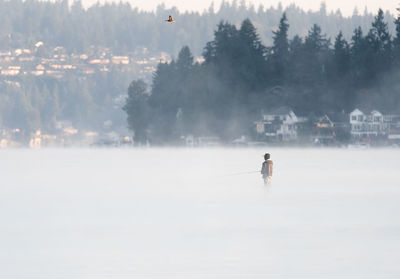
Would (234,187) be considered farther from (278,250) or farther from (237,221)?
(278,250)

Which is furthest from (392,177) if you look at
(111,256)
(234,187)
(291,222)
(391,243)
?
(111,256)

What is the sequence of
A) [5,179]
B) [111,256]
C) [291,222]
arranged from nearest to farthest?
[111,256]
[291,222]
[5,179]

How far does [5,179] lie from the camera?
7169 cm

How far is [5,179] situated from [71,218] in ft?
111

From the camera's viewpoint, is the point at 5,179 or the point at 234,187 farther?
the point at 5,179

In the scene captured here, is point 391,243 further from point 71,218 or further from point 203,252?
point 71,218

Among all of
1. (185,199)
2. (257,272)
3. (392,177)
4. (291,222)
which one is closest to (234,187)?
(185,199)

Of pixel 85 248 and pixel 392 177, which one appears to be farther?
pixel 392 177

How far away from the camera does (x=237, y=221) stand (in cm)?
3766

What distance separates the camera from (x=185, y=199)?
4931cm

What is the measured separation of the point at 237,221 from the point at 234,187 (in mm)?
21572

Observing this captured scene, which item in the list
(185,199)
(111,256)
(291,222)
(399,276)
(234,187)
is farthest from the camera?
(234,187)

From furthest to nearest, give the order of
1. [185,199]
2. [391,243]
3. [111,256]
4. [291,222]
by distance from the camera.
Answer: [185,199] < [291,222] < [391,243] < [111,256]

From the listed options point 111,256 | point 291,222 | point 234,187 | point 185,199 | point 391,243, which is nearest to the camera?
point 111,256
